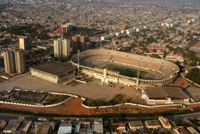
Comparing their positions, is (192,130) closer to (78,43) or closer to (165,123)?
(165,123)

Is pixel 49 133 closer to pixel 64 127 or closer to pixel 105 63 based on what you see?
pixel 64 127

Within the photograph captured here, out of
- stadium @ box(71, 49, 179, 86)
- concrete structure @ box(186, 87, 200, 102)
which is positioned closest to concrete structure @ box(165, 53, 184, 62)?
stadium @ box(71, 49, 179, 86)

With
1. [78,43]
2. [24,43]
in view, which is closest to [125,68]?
[78,43]

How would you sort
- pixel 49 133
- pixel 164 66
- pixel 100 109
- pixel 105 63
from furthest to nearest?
1. pixel 105 63
2. pixel 164 66
3. pixel 100 109
4. pixel 49 133

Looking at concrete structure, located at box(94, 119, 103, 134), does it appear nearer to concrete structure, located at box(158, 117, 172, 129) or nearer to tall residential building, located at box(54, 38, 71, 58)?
concrete structure, located at box(158, 117, 172, 129)

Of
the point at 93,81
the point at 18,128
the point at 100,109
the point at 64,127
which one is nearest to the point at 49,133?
the point at 64,127

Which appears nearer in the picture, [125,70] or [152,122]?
[152,122]

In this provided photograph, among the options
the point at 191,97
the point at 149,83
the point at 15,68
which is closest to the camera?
the point at 191,97
